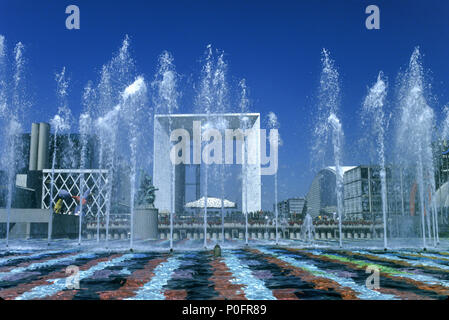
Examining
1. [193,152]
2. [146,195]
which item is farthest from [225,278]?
[193,152]

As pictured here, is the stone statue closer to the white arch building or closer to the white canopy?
the white canopy

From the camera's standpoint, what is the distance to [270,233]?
36.4 m

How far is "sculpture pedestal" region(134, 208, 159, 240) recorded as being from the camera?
31469 mm

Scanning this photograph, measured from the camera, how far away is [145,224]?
31656 mm

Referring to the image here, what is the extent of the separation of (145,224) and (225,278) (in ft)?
71.5

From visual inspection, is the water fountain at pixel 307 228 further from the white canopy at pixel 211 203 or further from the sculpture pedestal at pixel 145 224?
the white canopy at pixel 211 203

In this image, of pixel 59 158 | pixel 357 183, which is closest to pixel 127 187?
pixel 59 158

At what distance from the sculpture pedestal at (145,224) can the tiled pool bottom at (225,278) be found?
16.0 metres

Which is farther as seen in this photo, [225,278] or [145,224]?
[145,224]

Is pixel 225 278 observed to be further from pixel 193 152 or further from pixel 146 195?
pixel 193 152
